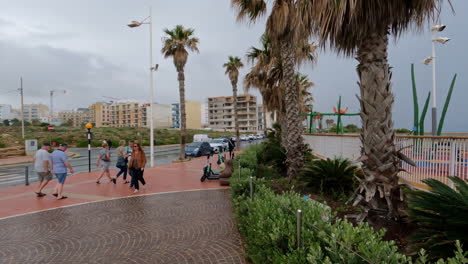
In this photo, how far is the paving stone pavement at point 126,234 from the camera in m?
4.25

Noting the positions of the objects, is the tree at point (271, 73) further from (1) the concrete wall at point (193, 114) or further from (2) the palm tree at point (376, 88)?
(1) the concrete wall at point (193, 114)

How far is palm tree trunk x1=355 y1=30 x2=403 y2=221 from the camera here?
403 centimetres

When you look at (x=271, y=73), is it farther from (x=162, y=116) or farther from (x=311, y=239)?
(x=162, y=116)

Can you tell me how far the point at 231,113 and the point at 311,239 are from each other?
346ft

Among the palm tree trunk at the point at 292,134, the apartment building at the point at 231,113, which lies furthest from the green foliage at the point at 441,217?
the apartment building at the point at 231,113

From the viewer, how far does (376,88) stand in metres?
4.07

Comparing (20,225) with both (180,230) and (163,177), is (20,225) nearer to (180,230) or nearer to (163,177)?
(180,230)

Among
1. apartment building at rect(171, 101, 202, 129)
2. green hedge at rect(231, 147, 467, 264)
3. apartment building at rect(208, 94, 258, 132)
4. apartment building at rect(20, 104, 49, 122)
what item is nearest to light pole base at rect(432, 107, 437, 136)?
green hedge at rect(231, 147, 467, 264)

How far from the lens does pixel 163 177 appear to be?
12398 millimetres

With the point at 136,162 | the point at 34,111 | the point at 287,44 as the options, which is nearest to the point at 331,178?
the point at 287,44

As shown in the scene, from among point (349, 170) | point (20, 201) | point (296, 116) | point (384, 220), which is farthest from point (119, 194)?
point (384, 220)

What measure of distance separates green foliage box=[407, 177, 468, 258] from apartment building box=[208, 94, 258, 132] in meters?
101

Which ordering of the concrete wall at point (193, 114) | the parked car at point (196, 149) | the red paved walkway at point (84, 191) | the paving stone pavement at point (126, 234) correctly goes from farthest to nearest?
the concrete wall at point (193, 114) → the parked car at point (196, 149) → the red paved walkway at point (84, 191) → the paving stone pavement at point (126, 234)

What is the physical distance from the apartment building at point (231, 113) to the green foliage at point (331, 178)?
320 feet
